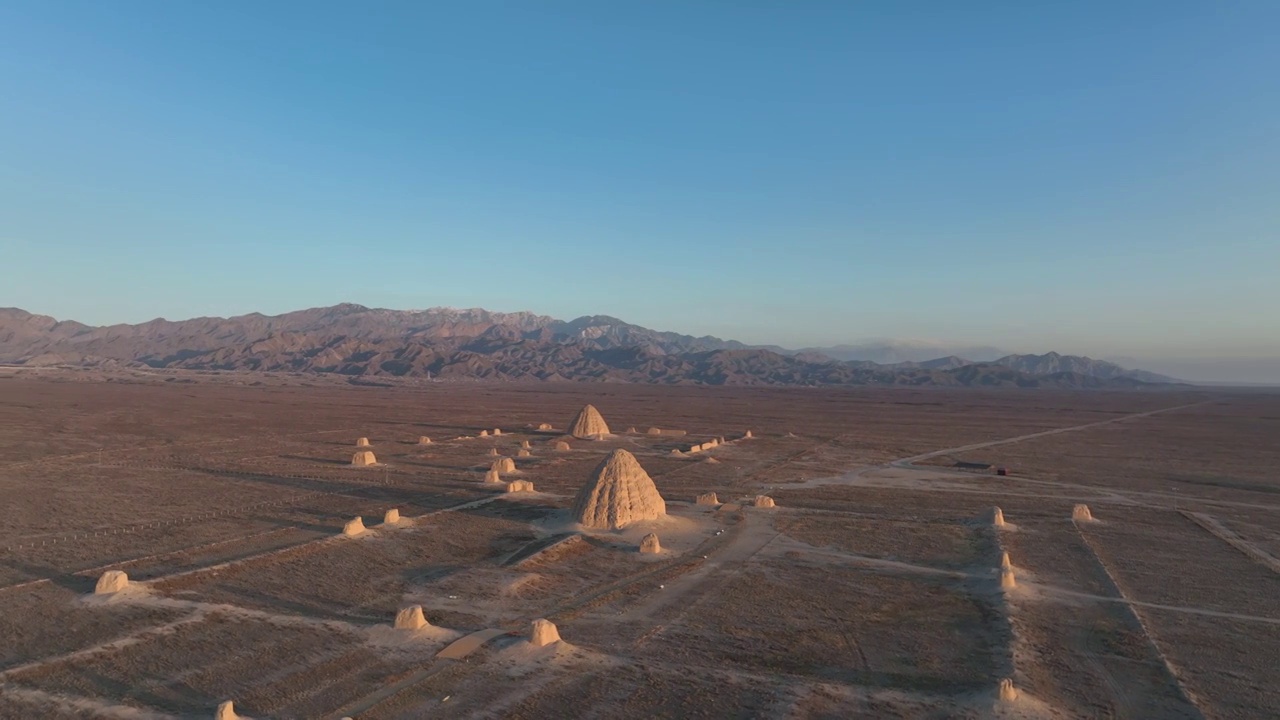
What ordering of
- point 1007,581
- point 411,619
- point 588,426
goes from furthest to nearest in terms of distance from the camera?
point 588,426 < point 1007,581 < point 411,619

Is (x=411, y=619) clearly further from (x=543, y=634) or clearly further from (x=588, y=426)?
(x=588, y=426)

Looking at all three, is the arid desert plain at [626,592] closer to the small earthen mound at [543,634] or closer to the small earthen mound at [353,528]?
the small earthen mound at [543,634]

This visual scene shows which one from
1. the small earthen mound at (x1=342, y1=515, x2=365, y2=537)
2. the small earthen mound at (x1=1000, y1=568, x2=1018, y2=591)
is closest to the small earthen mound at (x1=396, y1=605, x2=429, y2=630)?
the small earthen mound at (x1=342, y1=515, x2=365, y2=537)

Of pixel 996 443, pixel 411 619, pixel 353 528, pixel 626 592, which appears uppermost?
pixel 411 619

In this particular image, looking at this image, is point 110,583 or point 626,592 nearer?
point 110,583

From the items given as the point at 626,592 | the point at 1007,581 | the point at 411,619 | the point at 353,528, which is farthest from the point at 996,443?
the point at 411,619

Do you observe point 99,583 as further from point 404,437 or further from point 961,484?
point 404,437

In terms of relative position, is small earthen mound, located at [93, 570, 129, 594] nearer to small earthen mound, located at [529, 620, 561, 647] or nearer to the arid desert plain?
the arid desert plain
